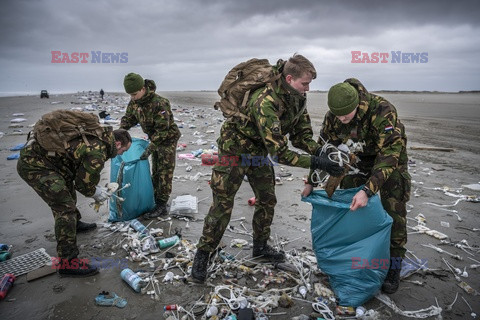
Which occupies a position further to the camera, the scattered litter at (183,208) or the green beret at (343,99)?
the scattered litter at (183,208)

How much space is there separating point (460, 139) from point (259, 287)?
35.5 feet

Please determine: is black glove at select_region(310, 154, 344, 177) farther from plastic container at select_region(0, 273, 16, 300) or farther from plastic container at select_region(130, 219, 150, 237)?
plastic container at select_region(0, 273, 16, 300)

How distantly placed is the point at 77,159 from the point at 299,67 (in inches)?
85.3

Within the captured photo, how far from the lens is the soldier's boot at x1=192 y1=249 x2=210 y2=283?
2.72 m

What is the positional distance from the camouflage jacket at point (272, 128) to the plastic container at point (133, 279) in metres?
1.48

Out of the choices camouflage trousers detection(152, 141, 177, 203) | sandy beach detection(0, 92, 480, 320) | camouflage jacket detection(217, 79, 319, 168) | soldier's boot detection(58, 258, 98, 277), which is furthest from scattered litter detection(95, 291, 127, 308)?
camouflage trousers detection(152, 141, 177, 203)

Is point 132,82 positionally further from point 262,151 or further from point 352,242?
point 352,242

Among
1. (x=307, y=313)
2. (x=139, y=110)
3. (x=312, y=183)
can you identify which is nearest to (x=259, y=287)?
(x=307, y=313)

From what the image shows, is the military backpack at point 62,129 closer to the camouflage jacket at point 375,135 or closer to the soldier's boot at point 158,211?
the soldier's boot at point 158,211

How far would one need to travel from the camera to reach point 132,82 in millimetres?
3738

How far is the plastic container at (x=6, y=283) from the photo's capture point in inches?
99.1

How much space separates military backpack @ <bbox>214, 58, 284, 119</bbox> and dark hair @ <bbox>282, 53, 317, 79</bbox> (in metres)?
0.13

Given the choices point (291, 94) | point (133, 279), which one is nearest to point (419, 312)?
point (291, 94)

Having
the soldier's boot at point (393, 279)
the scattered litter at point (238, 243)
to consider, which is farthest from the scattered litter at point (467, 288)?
the scattered litter at point (238, 243)
